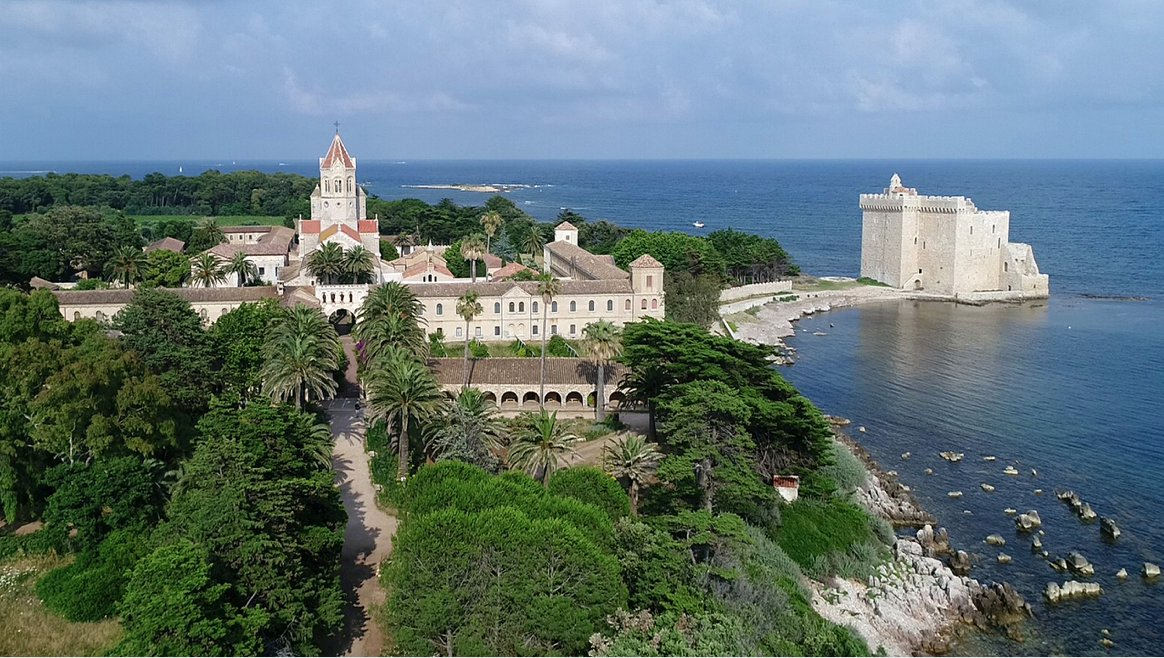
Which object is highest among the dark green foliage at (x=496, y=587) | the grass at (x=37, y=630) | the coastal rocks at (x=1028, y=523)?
the dark green foliage at (x=496, y=587)

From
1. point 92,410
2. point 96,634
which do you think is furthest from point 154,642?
point 92,410

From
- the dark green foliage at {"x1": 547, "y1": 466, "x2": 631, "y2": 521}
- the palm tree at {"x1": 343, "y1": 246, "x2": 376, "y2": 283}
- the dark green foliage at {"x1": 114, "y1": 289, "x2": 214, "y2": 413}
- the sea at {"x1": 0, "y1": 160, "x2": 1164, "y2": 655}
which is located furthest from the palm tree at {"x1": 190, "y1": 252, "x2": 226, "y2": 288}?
the dark green foliage at {"x1": 547, "y1": 466, "x2": 631, "y2": 521}

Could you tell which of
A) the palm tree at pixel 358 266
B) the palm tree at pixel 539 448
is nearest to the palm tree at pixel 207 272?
the palm tree at pixel 358 266

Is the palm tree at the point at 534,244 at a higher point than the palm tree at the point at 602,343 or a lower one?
higher

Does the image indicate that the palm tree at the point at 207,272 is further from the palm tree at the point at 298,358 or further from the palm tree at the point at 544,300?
the palm tree at the point at 544,300

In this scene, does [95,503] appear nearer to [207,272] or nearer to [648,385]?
[648,385]

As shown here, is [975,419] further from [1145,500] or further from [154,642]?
[154,642]
